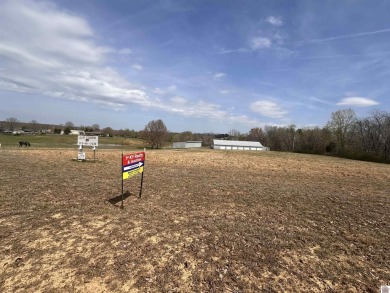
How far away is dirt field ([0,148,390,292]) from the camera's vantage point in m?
3.85

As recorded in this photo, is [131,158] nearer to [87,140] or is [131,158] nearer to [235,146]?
[87,140]

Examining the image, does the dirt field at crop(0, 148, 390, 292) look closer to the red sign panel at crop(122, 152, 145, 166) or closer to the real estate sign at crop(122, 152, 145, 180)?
the real estate sign at crop(122, 152, 145, 180)

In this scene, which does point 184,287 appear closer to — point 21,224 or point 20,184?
point 21,224

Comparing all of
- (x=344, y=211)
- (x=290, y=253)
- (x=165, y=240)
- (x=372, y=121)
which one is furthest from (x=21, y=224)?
(x=372, y=121)

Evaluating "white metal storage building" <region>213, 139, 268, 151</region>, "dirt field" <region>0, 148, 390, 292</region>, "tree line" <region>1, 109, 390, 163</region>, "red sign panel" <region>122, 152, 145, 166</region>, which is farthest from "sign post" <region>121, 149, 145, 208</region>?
"white metal storage building" <region>213, 139, 268, 151</region>

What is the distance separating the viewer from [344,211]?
769 centimetres

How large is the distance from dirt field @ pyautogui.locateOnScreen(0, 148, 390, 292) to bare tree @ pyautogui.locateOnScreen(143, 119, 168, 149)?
47258 millimetres

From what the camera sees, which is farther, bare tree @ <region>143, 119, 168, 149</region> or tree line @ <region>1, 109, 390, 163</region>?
bare tree @ <region>143, 119, 168, 149</region>

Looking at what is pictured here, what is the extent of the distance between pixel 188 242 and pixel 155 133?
Answer: 2056 inches

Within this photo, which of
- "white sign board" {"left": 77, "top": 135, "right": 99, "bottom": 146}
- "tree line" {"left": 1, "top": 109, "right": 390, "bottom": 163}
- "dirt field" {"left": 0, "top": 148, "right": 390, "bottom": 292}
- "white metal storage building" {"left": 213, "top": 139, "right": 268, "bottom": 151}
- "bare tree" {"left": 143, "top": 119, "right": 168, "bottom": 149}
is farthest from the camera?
"white metal storage building" {"left": 213, "top": 139, "right": 268, "bottom": 151}

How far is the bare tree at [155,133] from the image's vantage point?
56.2 metres

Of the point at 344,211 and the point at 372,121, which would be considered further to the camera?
the point at 372,121

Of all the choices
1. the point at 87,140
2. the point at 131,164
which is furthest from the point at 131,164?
the point at 87,140

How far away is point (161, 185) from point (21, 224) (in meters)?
5.56
